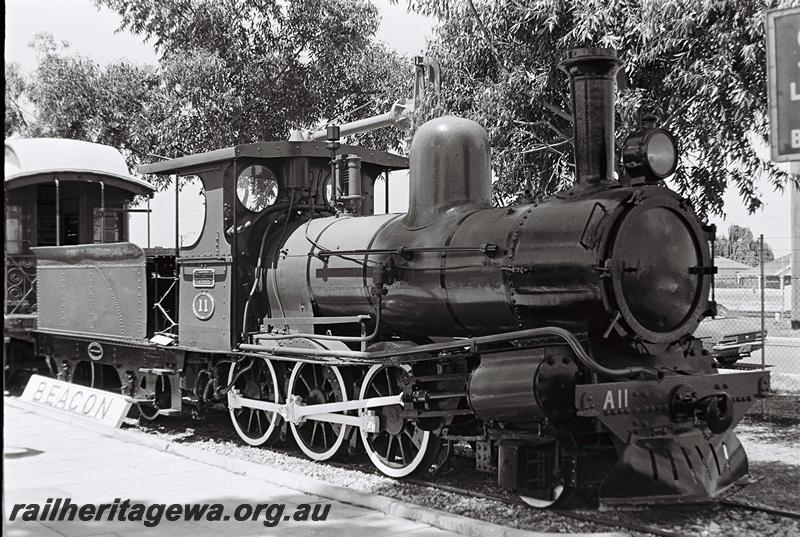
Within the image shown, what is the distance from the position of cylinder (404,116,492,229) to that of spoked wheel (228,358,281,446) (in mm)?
2343

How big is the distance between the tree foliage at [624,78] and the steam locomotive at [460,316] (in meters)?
1.31

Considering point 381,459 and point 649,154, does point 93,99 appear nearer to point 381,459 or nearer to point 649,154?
point 381,459

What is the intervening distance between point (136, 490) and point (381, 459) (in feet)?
6.66

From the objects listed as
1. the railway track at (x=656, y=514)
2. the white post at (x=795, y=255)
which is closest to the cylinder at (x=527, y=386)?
the railway track at (x=656, y=514)

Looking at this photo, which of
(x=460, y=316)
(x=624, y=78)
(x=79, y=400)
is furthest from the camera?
(x=79, y=400)

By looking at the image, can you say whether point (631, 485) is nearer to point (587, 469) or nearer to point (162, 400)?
point (587, 469)

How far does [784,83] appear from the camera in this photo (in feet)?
11.7

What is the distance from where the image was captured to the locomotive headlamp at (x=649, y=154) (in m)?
5.87

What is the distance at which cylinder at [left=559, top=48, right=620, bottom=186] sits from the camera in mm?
5988

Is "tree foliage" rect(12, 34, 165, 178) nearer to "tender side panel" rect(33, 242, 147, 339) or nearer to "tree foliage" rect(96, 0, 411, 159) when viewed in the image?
"tree foliage" rect(96, 0, 411, 159)

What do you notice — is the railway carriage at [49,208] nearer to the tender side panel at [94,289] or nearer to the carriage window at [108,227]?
the carriage window at [108,227]

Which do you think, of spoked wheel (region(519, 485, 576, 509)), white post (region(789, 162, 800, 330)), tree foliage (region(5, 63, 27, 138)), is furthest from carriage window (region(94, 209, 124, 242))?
white post (region(789, 162, 800, 330))

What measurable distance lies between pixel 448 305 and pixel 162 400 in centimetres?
456

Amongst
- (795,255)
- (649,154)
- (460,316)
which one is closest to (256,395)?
(460,316)
